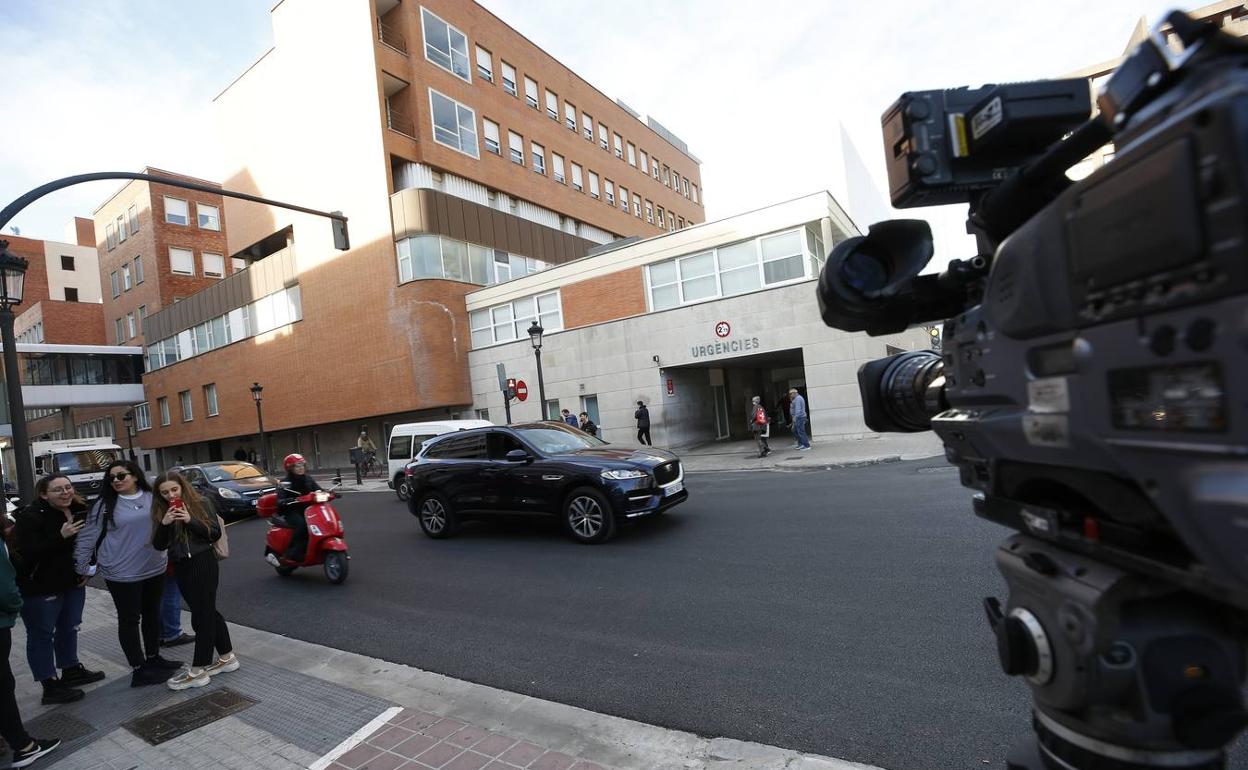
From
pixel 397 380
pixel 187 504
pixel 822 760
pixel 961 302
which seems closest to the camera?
pixel 961 302

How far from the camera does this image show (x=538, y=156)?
31656mm

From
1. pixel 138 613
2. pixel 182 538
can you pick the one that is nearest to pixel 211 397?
pixel 138 613

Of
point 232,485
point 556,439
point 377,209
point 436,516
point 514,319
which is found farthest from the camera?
point 377,209

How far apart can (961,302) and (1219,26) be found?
891 mm

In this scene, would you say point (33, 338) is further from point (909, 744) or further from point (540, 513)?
point (909, 744)

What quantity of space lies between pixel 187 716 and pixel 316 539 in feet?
11.6

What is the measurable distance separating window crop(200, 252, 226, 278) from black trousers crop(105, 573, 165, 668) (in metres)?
46.1

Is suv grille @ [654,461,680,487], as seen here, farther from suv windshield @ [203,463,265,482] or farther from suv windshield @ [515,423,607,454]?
suv windshield @ [203,463,265,482]

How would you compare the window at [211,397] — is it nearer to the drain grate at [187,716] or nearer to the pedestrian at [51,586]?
the pedestrian at [51,586]

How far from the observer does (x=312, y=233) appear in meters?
28.1

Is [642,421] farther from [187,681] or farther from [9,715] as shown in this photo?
[9,715]

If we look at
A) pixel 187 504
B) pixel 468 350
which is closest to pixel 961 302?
pixel 187 504

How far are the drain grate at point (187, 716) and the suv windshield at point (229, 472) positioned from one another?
1302 cm

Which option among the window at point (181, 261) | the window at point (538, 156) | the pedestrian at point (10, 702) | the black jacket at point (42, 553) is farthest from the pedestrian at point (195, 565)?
the window at point (181, 261)
